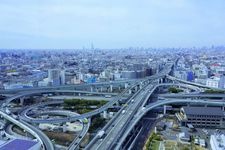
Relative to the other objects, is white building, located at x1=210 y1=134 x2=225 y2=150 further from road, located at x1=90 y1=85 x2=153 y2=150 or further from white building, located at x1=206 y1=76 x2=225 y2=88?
white building, located at x1=206 y1=76 x2=225 y2=88

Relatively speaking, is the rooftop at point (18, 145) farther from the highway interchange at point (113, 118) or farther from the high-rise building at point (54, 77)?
the high-rise building at point (54, 77)

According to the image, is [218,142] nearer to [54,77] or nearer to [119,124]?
[119,124]

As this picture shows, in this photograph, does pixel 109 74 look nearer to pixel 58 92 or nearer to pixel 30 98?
pixel 58 92

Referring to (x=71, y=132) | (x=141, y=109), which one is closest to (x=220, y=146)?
(x=141, y=109)

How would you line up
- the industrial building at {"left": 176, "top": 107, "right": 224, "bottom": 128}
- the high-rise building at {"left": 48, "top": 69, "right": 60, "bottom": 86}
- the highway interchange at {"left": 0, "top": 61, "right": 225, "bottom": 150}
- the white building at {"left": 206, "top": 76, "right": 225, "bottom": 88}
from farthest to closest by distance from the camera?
the high-rise building at {"left": 48, "top": 69, "right": 60, "bottom": 86}, the white building at {"left": 206, "top": 76, "right": 225, "bottom": 88}, the industrial building at {"left": 176, "top": 107, "right": 224, "bottom": 128}, the highway interchange at {"left": 0, "top": 61, "right": 225, "bottom": 150}

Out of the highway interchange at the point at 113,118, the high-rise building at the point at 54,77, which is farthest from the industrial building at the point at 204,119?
the high-rise building at the point at 54,77

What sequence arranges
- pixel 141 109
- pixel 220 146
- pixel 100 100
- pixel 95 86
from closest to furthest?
pixel 220 146, pixel 141 109, pixel 100 100, pixel 95 86

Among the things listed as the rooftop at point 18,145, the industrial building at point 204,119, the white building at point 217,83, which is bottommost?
the industrial building at point 204,119

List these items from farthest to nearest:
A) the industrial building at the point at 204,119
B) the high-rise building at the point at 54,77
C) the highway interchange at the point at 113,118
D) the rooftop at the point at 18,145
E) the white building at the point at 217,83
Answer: the high-rise building at the point at 54,77 < the white building at the point at 217,83 < the industrial building at the point at 204,119 < the highway interchange at the point at 113,118 < the rooftop at the point at 18,145

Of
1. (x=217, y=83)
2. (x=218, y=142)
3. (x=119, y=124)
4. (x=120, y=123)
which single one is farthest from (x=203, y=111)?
(x=217, y=83)

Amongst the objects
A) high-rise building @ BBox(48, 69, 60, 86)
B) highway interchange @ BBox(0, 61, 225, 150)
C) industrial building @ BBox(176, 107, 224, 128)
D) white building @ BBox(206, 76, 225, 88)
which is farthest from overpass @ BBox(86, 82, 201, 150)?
high-rise building @ BBox(48, 69, 60, 86)

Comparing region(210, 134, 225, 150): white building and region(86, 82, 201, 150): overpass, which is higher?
region(86, 82, 201, 150): overpass
